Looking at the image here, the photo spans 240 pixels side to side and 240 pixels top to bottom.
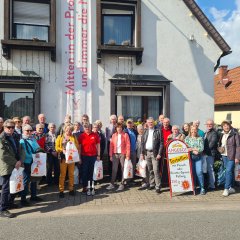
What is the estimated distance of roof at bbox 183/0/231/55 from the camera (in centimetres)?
1007

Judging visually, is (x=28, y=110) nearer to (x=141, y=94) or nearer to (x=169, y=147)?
(x=141, y=94)

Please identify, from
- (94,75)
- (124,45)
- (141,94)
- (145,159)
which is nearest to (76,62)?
(94,75)

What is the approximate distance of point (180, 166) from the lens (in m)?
7.20

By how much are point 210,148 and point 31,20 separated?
6.72 meters

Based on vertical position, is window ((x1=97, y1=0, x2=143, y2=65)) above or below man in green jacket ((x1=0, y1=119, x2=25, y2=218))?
above

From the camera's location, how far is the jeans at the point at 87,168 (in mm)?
7293

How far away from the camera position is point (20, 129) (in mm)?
7359

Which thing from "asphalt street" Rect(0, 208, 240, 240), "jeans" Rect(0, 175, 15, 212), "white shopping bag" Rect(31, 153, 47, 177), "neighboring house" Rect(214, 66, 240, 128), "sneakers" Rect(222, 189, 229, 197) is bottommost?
"asphalt street" Rect(0, 208, 240, 240)

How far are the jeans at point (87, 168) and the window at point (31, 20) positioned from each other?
443 centimetres

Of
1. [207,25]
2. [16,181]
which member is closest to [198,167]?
[16,181]

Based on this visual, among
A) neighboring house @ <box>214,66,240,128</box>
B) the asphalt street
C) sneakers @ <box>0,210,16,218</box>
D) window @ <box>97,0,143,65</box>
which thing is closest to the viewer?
the asphalt street

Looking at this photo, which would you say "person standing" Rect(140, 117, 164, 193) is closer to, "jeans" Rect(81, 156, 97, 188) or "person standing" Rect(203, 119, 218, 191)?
"person standing" Rect(203, 119, 218, 191)

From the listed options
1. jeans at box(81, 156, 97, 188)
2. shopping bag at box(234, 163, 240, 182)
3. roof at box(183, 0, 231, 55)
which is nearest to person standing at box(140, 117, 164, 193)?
jeans at box(81, 156, 97, 188)

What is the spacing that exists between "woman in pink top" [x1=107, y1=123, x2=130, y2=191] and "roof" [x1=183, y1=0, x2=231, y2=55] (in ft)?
16.7
